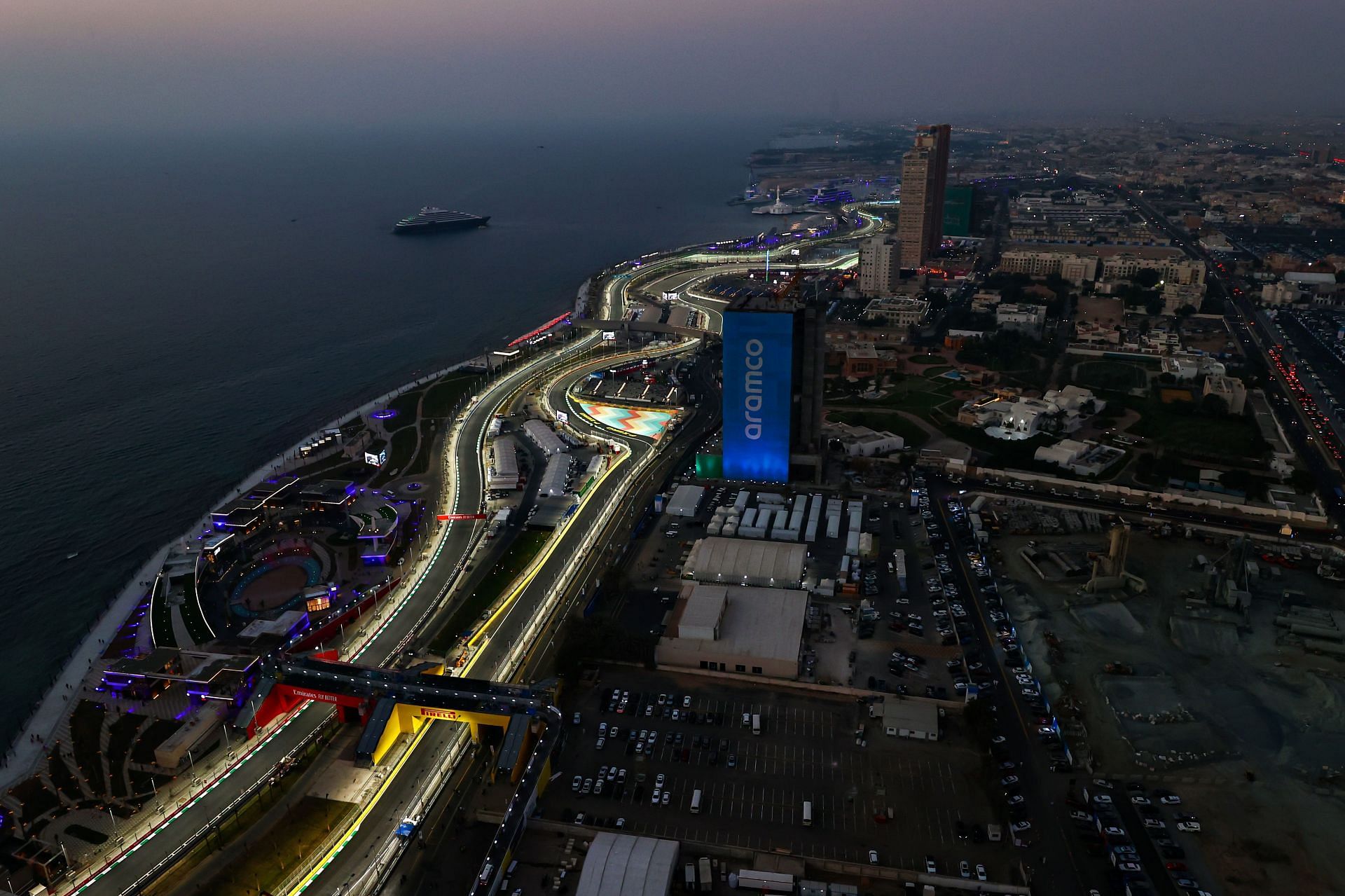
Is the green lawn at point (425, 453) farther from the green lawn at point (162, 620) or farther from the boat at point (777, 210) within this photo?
the boat at point (777, 210)

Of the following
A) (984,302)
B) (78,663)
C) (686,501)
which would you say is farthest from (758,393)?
(984,302)

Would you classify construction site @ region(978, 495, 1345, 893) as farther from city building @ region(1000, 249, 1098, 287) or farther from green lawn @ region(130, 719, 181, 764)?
city building @ region(1000, 249, 1098, 287)

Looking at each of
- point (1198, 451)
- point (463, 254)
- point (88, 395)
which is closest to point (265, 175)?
point (463, 254)

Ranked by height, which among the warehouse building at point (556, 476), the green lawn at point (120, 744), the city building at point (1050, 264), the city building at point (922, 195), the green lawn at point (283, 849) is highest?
the city building at point (922, 195)

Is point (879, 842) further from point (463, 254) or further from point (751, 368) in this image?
point (463, 254)

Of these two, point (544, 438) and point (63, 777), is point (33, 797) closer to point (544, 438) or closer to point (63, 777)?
point (63, 777)

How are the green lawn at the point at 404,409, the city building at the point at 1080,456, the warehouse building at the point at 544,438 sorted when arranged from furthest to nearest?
the green lawn at the point at 404,409 < the warehouse building at the point at 544,438 < the city building at the point at 1080,456

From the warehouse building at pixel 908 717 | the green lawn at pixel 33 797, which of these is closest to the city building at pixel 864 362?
the warehouse building at pixel 908 717
